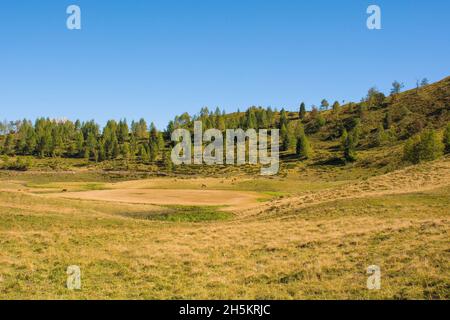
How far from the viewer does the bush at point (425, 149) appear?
8819 centimetres

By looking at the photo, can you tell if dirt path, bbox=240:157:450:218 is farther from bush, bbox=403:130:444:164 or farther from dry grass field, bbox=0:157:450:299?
bush, bbox=403:130:444:164

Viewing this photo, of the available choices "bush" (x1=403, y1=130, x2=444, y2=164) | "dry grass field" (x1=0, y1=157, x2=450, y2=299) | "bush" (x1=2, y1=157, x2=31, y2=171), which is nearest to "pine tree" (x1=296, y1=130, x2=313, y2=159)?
"bush" (x1=403, y1=130, x2=444, y2=164)

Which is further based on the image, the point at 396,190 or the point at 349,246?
the point at 396,190

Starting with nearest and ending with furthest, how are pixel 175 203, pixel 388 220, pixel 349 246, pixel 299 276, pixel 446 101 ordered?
pixel 299 276 < pixel 349 246 < pixel 388 220 < pixel 175 203 < pixel 446 101

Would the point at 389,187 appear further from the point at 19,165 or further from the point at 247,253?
the point at 19,165

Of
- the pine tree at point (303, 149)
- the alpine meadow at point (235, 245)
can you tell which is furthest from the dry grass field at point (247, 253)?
the pine tree at point (303, 149)

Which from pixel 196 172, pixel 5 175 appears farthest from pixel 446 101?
pixel 5 175

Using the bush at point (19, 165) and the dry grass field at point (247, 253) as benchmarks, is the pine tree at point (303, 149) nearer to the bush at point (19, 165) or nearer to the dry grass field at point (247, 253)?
the dry grass field at point (247, 253)

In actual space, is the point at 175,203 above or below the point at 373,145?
below

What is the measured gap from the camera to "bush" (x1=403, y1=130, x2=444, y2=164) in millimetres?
88188

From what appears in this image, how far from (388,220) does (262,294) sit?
18.1m
